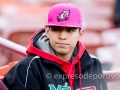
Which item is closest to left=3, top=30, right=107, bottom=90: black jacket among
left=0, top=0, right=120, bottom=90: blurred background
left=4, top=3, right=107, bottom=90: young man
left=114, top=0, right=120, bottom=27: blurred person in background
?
left=4, top=3, right=107, bottom=90: young man

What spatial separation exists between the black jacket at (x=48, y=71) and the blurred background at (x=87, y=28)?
2.87m

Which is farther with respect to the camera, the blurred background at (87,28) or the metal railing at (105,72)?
the blurred background at (87,28)

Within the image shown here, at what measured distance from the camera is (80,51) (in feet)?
20.2

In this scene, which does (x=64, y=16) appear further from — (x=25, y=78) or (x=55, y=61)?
(x=25, y=78)

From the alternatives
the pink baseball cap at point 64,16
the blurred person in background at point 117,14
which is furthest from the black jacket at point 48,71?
the blurred person in background at point 117,14

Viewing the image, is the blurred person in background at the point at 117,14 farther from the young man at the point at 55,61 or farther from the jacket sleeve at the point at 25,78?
the jacket sleeve at the point at 25,78

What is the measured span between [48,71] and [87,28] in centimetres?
959

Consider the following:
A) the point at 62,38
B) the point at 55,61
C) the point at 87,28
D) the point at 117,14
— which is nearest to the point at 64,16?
the point at 62,38

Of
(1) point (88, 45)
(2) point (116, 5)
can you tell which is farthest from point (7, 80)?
(2) point (116, 5)

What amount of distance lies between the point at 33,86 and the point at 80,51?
57cm

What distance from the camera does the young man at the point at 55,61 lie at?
19.2 ft

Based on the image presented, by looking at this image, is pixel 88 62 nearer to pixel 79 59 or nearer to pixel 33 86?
pixel 79 59

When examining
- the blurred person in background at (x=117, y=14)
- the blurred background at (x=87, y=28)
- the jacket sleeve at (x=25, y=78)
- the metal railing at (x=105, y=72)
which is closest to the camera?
the jacket sleeve at (x=25, y=78)

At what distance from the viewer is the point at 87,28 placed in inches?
610
